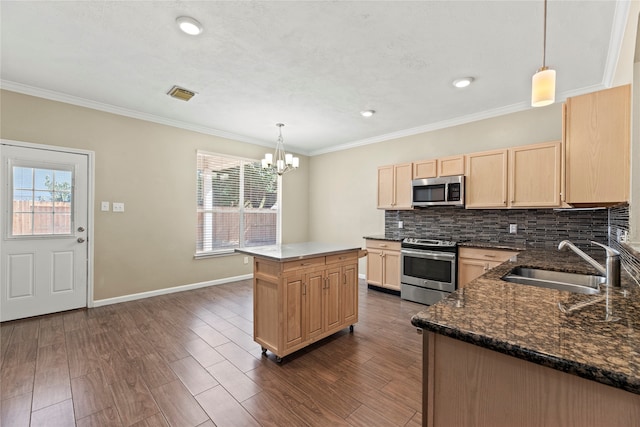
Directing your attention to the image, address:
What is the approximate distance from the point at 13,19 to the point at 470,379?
3.65m

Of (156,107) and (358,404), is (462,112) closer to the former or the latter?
(358,404)

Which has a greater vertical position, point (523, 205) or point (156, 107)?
point (156, 107)

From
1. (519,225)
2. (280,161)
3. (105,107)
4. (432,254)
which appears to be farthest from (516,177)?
(105,107)

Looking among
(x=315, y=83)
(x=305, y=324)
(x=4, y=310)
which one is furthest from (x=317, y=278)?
(x=4, y=310)

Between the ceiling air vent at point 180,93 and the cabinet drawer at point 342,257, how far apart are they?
8.35 ft

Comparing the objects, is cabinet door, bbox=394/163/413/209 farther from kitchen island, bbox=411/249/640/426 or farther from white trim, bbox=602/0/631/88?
kitchen island, bbox=411/249/640/426

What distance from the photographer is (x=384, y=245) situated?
172 inches

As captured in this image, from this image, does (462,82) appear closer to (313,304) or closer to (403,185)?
(403,185)

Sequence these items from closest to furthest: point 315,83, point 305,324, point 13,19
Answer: point 13,19 < point 305,324 < point 315,83

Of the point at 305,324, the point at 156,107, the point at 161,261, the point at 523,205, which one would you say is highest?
the point at 156,107

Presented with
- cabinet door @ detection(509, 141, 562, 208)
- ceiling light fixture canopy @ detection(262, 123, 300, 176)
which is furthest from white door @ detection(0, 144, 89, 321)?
cabinet door @ detection(509, 141, 562, 208)

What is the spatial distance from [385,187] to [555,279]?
9.69 feet

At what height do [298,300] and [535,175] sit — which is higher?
[535,175]

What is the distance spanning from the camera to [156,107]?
12.4 feet
